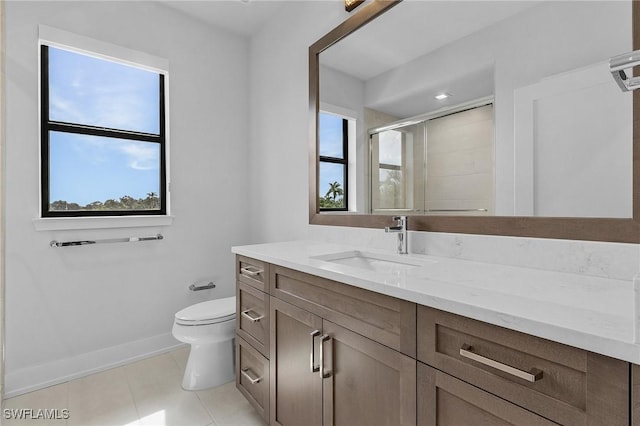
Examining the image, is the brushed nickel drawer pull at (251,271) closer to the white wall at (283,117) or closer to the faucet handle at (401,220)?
the white wall at (283,117)

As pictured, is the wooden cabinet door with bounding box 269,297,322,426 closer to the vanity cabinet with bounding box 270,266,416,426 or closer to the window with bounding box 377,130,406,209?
the vanity cabinet with bounding box 270,266,416,426

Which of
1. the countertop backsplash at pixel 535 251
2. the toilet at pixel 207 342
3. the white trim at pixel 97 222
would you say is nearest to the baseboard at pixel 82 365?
the toilet at pixel 207 342

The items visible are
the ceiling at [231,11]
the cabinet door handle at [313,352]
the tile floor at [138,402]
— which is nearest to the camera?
the cabinet door handle at [313,352]

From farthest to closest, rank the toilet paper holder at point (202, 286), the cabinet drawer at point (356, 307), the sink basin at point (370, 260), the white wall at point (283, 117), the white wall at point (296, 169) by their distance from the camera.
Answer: the toilet paper holder at point (202, 286) < the white wall at point (283, 117) < the sink basin at point (370, 260) < the white wall at point (296, 169) < the cabinet drawer at point (356, 307)

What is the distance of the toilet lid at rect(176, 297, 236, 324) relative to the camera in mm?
1927

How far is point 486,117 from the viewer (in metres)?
1.29

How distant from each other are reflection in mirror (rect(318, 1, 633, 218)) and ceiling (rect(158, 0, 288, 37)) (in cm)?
94

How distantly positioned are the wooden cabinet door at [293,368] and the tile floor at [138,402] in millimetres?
410

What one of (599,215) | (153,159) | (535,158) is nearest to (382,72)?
(535,158)

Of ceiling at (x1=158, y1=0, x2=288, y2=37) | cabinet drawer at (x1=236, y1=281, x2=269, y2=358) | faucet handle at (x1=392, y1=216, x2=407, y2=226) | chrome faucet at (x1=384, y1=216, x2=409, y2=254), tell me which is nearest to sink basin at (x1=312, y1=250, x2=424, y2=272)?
chrome faucet at (x1=384, y1=216, x2=409, y2=254)

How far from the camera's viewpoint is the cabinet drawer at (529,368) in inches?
22.1

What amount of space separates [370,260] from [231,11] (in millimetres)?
2212

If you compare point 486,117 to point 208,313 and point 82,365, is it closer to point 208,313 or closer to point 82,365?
point 208,313

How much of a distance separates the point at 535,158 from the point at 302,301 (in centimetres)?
101
